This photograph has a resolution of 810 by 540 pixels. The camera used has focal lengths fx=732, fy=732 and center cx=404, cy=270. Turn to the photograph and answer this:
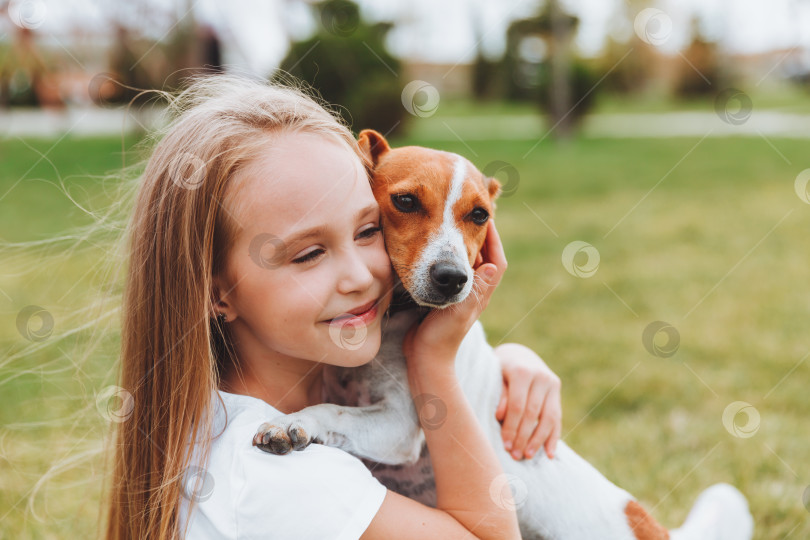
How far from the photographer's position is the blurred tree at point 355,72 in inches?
591

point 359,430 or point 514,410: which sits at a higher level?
point 514,410

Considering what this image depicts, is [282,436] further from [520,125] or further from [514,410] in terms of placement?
[520,125]

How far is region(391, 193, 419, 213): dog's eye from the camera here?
88.7 inches

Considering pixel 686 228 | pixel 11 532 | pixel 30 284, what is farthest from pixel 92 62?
pixel 11 532

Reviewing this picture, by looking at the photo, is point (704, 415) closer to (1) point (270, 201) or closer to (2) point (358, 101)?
(1) point (270, 201)

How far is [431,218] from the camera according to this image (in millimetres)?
2279

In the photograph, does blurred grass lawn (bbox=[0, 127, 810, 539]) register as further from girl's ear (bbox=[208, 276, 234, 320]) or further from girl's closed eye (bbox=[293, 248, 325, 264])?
girl's closed eye (bbox=[293, 248, 325, 264])

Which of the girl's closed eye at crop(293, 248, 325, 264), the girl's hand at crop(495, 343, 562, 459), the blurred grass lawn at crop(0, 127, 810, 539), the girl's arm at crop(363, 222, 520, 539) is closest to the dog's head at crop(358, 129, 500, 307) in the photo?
the girl's arm at crop(363, 222, 520, 539)

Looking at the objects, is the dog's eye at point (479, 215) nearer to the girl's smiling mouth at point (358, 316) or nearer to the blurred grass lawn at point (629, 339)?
the girl's smiling mouth at point (358, 316)

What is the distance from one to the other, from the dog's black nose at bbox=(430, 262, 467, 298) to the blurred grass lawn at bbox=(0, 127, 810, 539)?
115 cm

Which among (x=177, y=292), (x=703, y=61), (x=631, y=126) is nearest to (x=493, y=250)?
(x=177, y=292)

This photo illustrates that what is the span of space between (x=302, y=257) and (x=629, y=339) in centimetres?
382

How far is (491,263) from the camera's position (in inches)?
95.0

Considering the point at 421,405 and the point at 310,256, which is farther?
the point at 421,405
